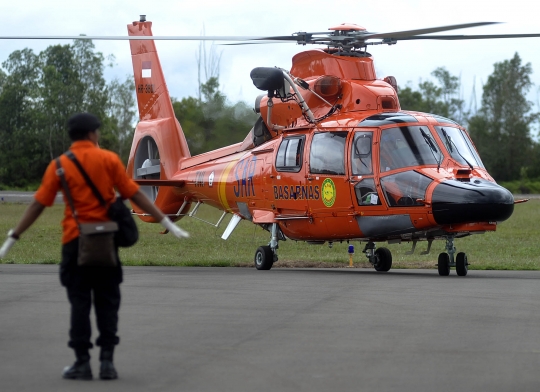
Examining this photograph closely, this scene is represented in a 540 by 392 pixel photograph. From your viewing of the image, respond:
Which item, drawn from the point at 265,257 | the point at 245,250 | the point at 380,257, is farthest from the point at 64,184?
the point at 245,250

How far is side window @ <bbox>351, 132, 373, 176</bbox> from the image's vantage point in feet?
54.9

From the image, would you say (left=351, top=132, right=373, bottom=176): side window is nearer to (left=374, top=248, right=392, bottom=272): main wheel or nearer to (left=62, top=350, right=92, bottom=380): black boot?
(left=374, top=248, right=392, bottom=272): main wheel

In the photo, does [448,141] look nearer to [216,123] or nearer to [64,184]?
[64,184]

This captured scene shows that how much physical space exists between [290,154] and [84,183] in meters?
11.8

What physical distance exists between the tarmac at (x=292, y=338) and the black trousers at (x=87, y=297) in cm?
29

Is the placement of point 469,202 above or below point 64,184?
below

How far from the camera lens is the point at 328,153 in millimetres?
17562

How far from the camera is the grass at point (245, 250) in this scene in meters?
21.4

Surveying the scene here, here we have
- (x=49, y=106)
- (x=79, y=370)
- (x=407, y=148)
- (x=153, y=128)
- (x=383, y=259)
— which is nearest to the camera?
(x=79, y=370)

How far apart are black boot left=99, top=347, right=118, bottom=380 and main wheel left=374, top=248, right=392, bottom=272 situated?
1220 cm

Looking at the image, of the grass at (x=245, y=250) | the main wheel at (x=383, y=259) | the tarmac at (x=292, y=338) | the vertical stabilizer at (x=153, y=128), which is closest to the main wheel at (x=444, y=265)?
the main wheel at (x=383, y=259)

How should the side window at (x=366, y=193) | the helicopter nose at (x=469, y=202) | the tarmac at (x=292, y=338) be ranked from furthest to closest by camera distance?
1. the side window at (x=366, y=193)
2. the helicopter nose at (x=469, y=202)
3. the tarmac at (x=292, y=338)

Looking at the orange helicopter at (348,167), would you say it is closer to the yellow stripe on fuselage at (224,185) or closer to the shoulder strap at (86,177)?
the yellow stripe on fuselage at (224,185)

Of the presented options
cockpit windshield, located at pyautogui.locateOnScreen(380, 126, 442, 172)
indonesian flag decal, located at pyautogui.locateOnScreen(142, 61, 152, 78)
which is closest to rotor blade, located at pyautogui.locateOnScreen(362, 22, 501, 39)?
cockpit windshield, located at pyautogui.locateOnScreen(380, 126, 442, 172)
